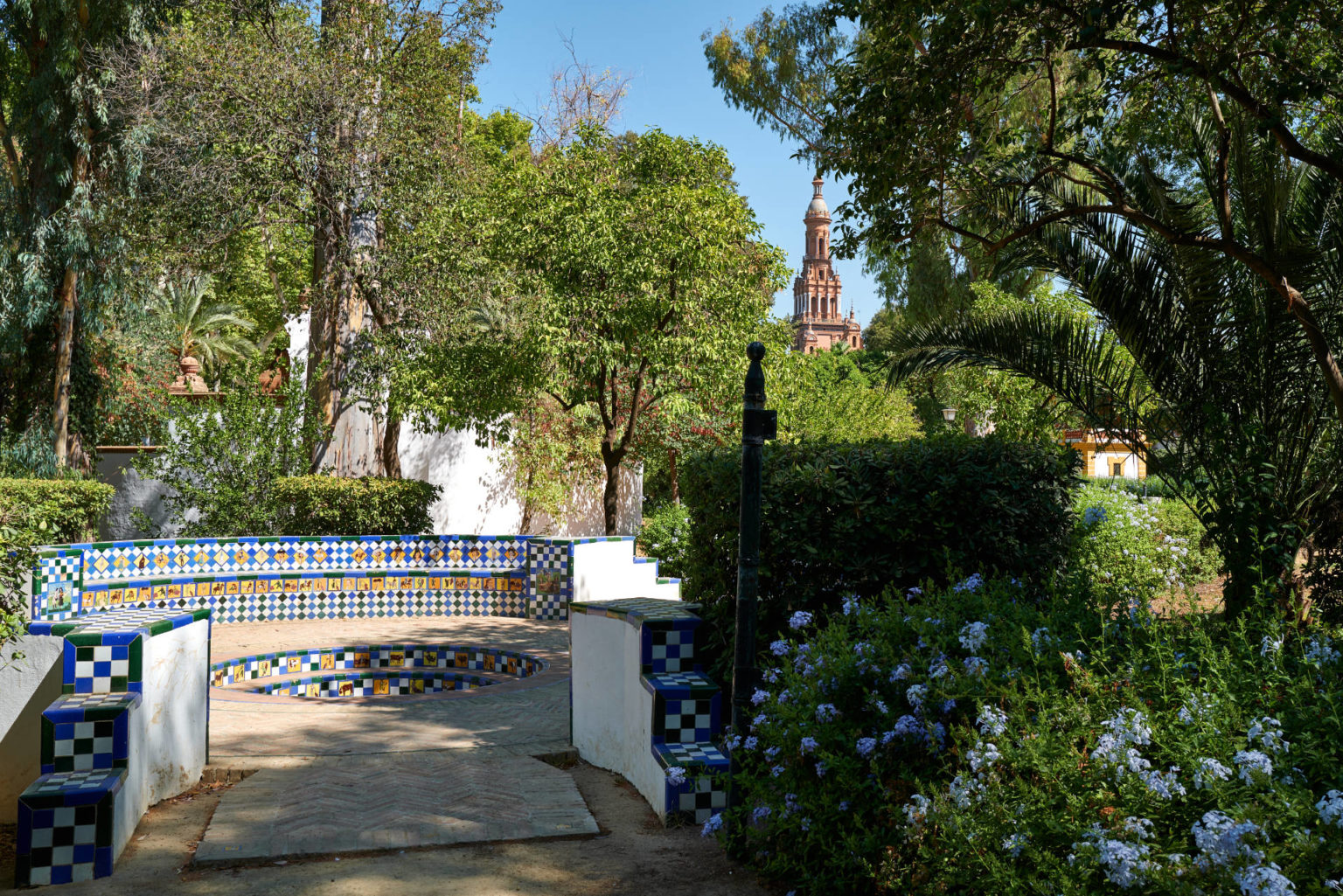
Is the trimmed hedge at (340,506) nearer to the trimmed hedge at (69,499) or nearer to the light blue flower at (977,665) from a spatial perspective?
the trimmed hedge at (69,499)

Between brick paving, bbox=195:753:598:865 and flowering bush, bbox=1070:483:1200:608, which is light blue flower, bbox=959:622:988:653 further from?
flowering bush, bbox=1070:483:1200:608

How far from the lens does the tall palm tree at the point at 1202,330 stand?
Result: 6.79m

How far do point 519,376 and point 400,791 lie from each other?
371 inches

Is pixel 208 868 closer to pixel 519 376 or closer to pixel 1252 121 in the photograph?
pixel 1252 121

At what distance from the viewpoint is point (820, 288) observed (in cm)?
12019

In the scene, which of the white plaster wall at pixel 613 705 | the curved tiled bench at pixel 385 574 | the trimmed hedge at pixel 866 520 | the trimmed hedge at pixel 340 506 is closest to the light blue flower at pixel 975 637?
the trimmed hedge at pixel 866 520

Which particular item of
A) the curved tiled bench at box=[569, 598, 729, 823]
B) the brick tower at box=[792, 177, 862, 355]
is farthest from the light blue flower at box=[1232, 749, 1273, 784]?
the brick tower at box=[792, 177, 862, 355]

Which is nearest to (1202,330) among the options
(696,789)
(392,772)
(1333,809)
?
(696,789)

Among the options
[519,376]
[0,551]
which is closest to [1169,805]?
[0,551]

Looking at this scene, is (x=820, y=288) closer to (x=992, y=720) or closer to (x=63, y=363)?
(x=63, y=363)

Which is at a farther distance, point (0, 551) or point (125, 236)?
point (125, 236)

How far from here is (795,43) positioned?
27.0 m

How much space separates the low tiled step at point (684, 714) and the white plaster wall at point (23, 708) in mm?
3117

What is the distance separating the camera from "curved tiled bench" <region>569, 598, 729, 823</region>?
16.0ft
